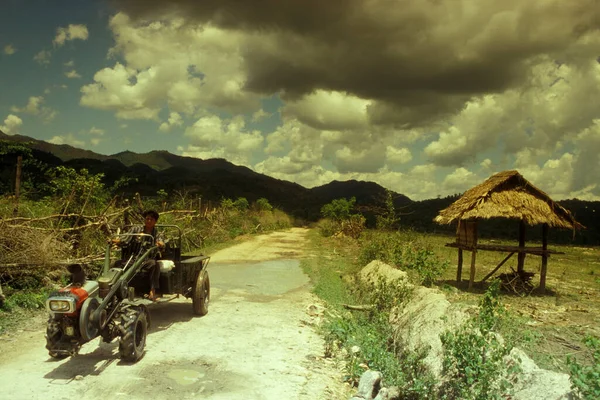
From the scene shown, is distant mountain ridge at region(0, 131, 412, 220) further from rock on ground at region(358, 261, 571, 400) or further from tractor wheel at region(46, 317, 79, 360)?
tractor wheel at region(46, 317, 79, 360)

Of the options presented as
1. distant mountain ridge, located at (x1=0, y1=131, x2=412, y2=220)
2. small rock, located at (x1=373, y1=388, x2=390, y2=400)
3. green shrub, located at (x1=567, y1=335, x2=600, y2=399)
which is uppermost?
distant mountain ridge, located at (x1=0, y1=131, x2=412, y2=220)

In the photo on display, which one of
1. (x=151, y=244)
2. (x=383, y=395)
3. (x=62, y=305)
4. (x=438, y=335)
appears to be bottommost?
(x=383, y=395)

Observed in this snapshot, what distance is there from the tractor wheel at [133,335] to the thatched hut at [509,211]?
33.1ft

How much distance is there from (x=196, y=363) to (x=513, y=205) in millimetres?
10864

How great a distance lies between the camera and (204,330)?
8.02 m

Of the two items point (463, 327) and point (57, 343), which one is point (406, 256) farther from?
point (57, 343)

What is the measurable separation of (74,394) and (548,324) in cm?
920

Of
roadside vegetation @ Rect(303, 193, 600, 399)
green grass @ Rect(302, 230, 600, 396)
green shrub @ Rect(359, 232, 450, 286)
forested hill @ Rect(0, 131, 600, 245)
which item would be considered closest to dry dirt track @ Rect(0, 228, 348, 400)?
roadside vegetation @ Rect(303, 193, 600, 399)

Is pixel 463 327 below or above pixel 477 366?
above

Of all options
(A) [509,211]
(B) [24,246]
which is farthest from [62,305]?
(A) [509,211]

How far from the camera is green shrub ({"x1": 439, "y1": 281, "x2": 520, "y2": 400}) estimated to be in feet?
15.8

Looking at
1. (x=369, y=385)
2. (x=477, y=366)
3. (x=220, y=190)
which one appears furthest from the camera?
(x=220, y=190)

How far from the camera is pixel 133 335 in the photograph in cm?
607

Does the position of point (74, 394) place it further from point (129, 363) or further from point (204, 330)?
point (204, 330)
